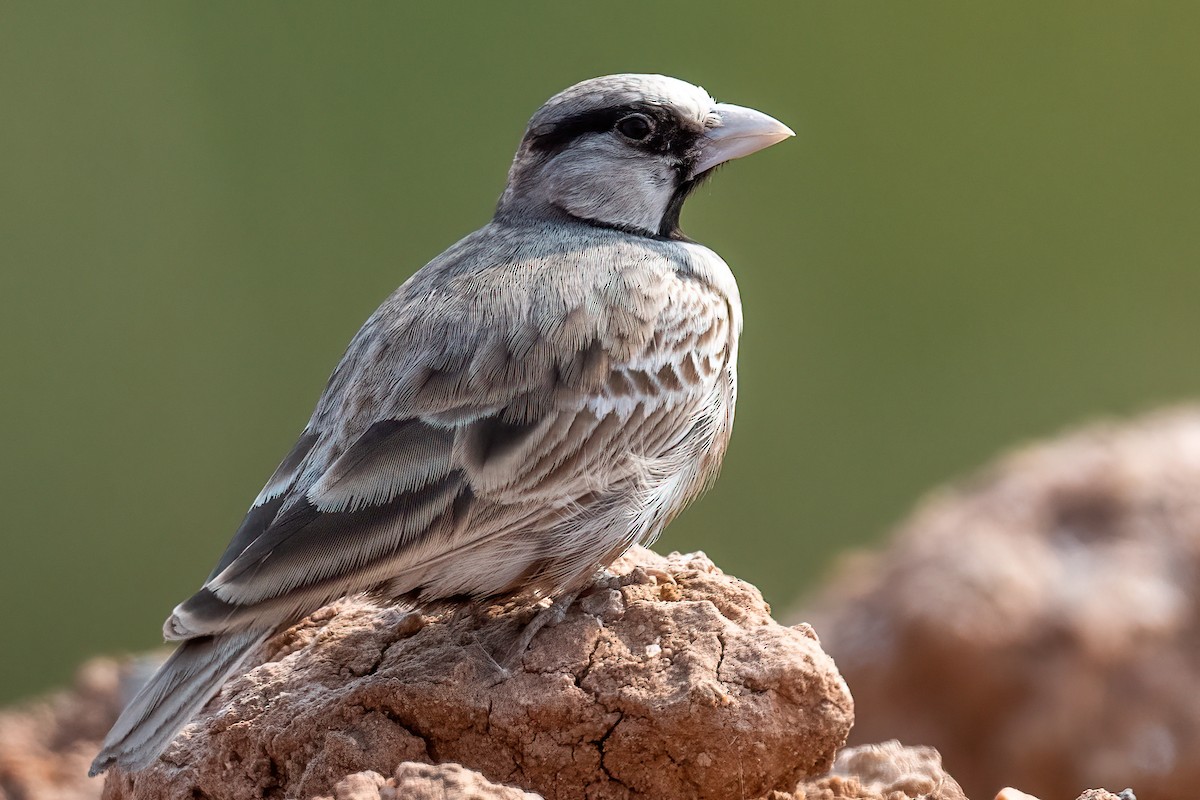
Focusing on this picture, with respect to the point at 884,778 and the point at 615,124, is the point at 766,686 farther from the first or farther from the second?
the point at 615,124

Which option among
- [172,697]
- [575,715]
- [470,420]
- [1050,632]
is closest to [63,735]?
[172,697]

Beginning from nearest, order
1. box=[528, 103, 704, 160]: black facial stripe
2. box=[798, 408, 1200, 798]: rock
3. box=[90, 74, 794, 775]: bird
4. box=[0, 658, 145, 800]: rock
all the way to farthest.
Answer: box=[90, 74, 794, 775]: bird → box=[528, 103, 704, 160]: black facial stripe → box=[0, 658, 145, 800]: rock → box=[798, 408, 1200, 798]: rock

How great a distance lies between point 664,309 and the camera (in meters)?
3.66

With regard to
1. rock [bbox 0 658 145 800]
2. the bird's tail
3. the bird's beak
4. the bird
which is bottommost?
rock [bbox 0 658 145 800]

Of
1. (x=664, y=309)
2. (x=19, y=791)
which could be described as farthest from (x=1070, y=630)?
(x=19, y=791)

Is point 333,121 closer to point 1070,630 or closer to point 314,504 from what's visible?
point 1070,630

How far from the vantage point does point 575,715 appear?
308cm

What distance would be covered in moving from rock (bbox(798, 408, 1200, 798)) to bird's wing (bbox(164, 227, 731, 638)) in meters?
2.84

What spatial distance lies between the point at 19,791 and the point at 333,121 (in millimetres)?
5379

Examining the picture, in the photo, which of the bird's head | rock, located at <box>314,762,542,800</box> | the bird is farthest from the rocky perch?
the bird's head

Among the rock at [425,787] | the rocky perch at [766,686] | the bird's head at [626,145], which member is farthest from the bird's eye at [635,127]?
the rock at [425,787]

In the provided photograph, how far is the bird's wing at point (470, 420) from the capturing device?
3.14m

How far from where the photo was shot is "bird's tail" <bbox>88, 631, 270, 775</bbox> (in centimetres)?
299

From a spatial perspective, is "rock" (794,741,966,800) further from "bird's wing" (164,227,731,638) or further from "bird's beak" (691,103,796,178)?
"bird's beak" (691,103,796,178)
